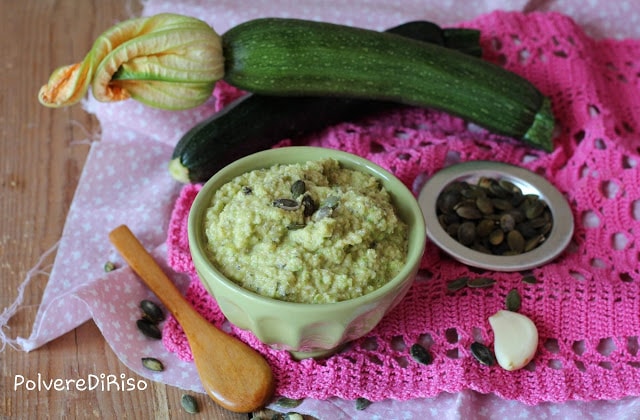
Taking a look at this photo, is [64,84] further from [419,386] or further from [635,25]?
[635,25]

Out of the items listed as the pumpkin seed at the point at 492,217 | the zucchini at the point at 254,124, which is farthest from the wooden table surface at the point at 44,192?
the pumpkin seed at the point at 492,217

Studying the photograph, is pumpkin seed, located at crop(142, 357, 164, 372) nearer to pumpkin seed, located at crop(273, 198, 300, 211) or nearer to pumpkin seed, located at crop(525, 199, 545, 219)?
pumpkin seed, located at crop(273, 198, 300, 211)

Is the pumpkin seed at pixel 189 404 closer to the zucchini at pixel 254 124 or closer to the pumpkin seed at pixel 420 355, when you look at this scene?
the pumpkin seed at pixel 420 355

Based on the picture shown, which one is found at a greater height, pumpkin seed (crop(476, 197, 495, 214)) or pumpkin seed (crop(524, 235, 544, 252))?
pumpkin seed (crop(476, 197, 495, 214))

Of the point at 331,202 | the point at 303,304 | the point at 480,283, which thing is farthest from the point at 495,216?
the point at 303,304

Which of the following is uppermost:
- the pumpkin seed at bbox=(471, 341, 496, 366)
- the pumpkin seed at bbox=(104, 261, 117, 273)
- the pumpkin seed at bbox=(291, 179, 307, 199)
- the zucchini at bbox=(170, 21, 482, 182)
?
the pumpkin seed at bbox=(291, 179, 307, 199)

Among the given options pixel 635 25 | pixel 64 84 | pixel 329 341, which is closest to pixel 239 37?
pixel 64 84

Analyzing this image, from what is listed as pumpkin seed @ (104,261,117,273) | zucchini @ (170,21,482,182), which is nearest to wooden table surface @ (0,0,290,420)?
pumpkin seed @ (104,261,117,273)
